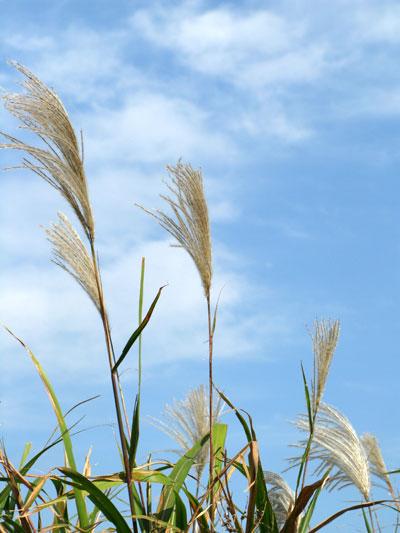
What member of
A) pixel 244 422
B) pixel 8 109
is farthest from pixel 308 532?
pixel 8 109

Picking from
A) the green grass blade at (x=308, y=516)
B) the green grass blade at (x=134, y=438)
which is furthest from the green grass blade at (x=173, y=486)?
the green grass blade at (x=308, y=516)

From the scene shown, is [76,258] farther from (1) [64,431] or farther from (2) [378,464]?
(2) [378,464]

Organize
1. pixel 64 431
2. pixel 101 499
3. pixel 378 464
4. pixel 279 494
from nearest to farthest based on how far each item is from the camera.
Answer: pixel 101 499
pixel 64 431
pixel 378 464
pixel 279 494

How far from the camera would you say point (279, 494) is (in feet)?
15.8

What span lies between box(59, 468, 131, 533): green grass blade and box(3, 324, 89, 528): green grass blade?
12 cm

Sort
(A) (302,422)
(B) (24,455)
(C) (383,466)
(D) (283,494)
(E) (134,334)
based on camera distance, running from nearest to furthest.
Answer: (E) (134,334) → (B) (24,455) → (A) (302,422) → (C) (383,466) → (D) (283,494)

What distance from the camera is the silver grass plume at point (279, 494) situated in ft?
13.8

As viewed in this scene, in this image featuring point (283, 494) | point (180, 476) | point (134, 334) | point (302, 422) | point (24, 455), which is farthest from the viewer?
point (283, 494)

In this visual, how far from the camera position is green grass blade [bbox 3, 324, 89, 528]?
228 cm

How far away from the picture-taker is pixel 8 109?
2.60 m

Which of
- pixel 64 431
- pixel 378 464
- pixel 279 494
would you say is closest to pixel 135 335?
pixel 64 431

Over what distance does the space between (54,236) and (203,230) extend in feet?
1.90

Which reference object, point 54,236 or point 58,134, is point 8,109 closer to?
point 58,134

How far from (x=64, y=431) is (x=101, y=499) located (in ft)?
0.95
